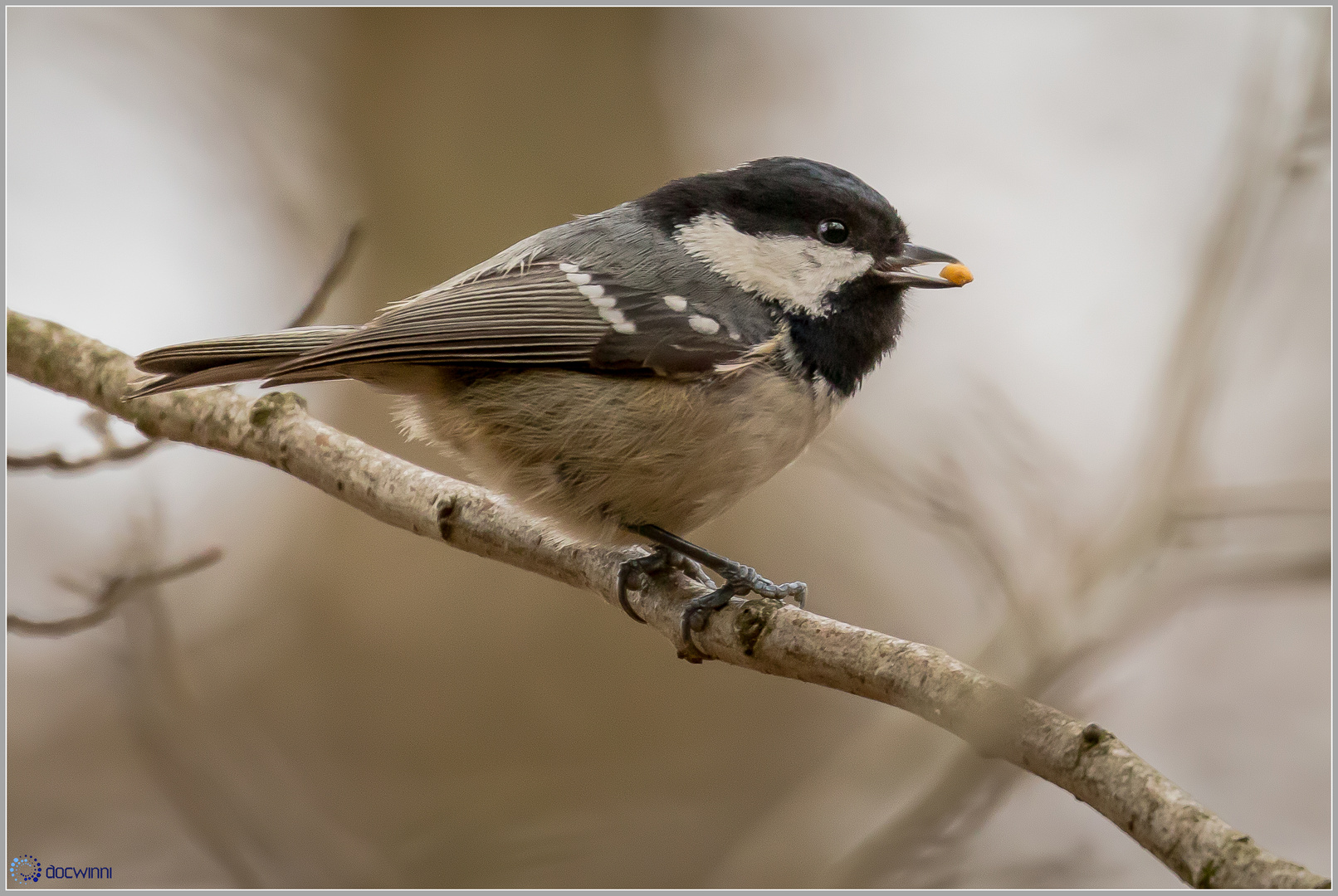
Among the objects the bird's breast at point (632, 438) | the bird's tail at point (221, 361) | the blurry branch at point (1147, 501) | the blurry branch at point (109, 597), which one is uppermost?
the blurry branch at point (1147, 501)

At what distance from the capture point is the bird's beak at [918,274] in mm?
2281

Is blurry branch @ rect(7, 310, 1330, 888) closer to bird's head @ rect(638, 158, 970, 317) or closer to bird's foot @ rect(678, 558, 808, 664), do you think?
bird's foot @ rect(678, 558, 808, 664)

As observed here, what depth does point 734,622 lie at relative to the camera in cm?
188

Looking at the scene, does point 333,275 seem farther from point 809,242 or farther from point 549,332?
point 809,242

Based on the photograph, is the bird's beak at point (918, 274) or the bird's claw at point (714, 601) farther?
the bird's beak at point (918, 274)

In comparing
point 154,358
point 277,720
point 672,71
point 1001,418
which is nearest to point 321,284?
point 154,358

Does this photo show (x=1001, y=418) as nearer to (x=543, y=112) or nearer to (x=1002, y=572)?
(x=1002, y=572)

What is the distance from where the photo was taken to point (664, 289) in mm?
2314

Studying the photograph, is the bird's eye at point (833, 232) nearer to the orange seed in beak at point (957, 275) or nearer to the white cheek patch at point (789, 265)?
the white cheek patch at point (789, 265)

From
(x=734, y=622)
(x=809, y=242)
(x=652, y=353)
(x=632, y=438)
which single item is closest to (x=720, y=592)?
(x=734, y=622)

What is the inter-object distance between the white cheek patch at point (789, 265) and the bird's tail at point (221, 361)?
90 cm

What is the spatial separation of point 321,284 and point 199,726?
114cm

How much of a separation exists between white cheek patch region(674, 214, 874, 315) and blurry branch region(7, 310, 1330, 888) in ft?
2.31

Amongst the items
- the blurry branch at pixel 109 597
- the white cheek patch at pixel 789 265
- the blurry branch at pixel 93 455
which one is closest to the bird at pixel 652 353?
the white cheek patch at pixel 789 265
